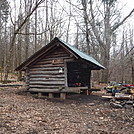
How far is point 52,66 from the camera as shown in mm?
8422

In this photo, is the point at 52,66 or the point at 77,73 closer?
the point at 52,66

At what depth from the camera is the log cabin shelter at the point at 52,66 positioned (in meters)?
7.85

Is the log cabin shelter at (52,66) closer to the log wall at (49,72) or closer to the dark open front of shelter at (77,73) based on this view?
the log wall at (49,72)

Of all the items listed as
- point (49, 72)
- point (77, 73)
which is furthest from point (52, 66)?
point (77, 73)

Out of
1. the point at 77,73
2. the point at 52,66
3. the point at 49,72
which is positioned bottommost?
the point at 77,73

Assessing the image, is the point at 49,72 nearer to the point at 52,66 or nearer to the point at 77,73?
the point at 52,66

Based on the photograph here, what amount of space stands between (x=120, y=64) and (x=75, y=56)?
15.7 metres

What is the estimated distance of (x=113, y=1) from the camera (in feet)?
55.4

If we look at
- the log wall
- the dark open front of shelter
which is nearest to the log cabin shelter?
the log wall

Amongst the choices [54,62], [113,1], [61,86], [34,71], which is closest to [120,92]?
[61,86]

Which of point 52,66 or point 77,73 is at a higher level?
point 52,66

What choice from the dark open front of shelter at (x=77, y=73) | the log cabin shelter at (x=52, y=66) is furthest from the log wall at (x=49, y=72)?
the dark open front of shelter at (x=77, y=73)

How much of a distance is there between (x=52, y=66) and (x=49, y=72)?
0.41 m

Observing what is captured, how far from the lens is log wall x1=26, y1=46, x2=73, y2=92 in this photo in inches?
318
